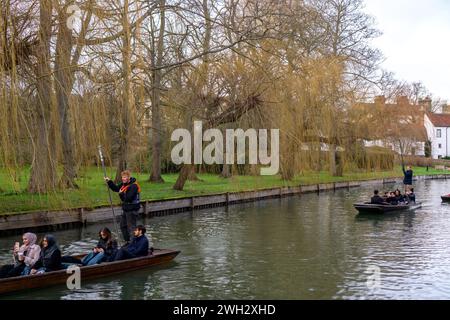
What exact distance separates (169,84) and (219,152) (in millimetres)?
3504

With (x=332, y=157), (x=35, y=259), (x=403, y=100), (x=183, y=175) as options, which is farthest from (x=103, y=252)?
(x=403, y=100)

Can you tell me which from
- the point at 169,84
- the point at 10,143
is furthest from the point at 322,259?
the point at 169,84

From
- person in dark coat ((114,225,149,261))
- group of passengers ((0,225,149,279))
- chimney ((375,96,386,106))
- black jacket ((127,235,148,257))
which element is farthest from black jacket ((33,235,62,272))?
chimney ((375,96,386,106))

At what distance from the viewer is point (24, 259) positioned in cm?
955

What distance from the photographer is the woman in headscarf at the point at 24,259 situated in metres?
9.45

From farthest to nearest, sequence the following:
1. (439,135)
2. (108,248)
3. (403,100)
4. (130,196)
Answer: (439,135) → (403,100) → (130,196) → (108,248)

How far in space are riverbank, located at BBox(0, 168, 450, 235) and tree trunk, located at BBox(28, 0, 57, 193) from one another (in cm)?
285

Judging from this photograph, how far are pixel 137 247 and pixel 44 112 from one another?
3.45 m

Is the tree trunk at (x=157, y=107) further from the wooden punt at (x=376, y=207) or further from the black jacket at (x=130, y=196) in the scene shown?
the wooden punt at (x=376, y=207)

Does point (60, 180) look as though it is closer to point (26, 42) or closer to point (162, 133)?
point (26, 42)

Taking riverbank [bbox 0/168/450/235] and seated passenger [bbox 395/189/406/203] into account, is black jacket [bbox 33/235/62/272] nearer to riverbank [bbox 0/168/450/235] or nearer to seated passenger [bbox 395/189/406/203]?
riverbank [bbox 0/168/450/235]

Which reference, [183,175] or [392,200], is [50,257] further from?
[392,200]

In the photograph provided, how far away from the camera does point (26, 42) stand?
37.2 ft
